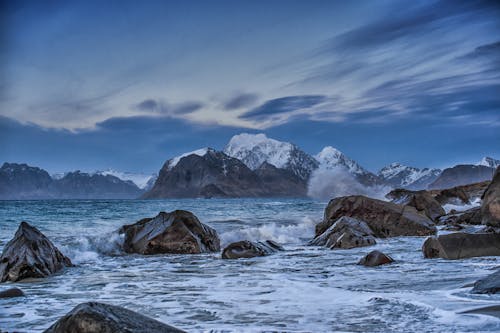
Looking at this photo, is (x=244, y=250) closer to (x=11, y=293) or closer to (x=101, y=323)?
(x=11, y=293)

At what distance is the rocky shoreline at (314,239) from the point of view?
22.5ft

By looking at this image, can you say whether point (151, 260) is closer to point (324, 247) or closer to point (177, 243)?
point (177, 243)

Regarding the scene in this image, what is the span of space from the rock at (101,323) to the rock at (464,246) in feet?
30.3

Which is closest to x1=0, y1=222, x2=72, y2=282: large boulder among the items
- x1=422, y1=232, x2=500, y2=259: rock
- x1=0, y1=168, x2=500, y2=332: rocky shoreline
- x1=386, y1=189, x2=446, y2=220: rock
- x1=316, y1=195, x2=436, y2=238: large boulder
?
x1=0, y1=168, x2=500, y2=332: rocky shoreline

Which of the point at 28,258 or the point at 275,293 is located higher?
the point at 28,258

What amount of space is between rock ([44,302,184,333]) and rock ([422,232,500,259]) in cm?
924

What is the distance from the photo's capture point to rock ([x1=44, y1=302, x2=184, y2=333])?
368cm

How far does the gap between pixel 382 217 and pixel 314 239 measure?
374cm

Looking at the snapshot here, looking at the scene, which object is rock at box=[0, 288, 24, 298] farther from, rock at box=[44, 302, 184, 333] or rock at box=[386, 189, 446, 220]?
rock at box=[386, 189, 446, 220]

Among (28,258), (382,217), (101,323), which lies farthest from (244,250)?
(101,323)

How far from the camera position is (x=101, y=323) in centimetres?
368

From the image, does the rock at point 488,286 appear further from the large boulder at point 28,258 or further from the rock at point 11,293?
the large boulder at point 28,258

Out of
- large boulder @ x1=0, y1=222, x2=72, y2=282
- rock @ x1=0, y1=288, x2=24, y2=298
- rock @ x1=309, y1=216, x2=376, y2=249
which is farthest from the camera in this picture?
rock @ x1=309, y1=216, x2=376, y2=249

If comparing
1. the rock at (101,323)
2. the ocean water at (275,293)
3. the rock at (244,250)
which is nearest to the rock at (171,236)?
the ocean water at (275,293)
